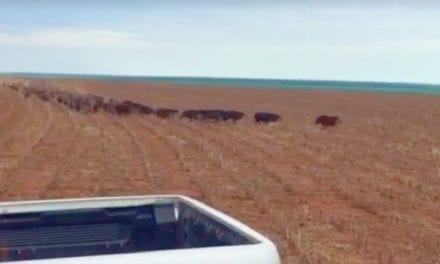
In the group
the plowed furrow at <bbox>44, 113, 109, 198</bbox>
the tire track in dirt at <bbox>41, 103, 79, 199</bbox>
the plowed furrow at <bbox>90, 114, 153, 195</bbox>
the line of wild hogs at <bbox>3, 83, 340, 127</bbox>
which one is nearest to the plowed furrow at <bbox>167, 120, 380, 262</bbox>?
the plowed furrow at <bbox>90, 114, 153, 195</bbox>

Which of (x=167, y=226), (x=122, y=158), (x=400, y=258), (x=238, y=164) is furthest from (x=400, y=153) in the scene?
(x=167, y=226)

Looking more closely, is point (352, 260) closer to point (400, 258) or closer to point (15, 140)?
point (400, 258)

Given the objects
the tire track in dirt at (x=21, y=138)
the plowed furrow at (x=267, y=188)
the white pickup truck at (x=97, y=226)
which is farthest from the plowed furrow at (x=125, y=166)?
the white pickup truck at (x=97, y=226)

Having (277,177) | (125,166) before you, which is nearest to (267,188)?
(277,177)

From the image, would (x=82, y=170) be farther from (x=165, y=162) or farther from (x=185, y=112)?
(x=185, y=112)

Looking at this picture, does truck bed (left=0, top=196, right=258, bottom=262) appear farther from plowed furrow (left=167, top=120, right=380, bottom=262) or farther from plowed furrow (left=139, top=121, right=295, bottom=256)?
plowed furrow (left=167, top=120, right=380, bottom=262)

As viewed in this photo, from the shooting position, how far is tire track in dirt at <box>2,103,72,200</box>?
11828 millimetres

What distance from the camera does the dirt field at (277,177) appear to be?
9102mm

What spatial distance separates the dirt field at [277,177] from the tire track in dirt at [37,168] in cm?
2

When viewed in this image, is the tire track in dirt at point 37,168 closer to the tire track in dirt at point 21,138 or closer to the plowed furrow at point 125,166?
the tire track in dirt at point 21,138

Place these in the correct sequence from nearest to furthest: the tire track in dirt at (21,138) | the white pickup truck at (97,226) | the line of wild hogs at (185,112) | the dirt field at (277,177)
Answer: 1. the white pickup truck at (97,226)
2. the dirt field at (277,177)
3. the tire track in dirt at (21,138)
4. the line of wild hogs at (185,112)

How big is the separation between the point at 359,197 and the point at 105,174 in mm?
4278

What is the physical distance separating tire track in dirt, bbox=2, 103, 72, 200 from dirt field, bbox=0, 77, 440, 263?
19mm

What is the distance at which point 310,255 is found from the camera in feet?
26.2
